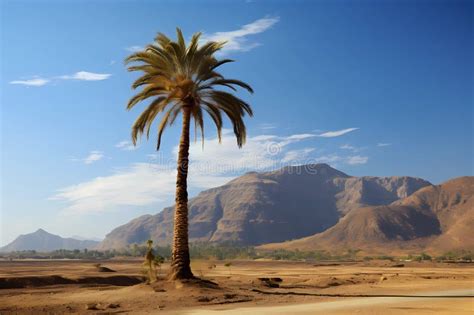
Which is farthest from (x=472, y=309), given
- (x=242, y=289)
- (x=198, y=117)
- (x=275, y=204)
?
(x=275, y=204)

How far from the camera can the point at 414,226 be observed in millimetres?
138250

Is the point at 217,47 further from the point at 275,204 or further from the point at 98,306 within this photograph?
the point at 275,204

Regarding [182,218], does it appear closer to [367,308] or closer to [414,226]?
[367,308]

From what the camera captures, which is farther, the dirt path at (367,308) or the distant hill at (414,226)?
the distant hill at (414,226)

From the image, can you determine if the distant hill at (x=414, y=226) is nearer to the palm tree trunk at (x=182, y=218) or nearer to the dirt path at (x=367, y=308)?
the palm tree trunk at (x=182, y=218)

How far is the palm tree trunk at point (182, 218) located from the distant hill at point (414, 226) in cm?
10634

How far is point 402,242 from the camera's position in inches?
5157

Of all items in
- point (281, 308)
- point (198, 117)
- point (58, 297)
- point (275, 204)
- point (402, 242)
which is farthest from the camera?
point (275, 204)

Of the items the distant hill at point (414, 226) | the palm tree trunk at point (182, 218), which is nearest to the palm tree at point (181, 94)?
the palm tree trunk at point (182, 218)

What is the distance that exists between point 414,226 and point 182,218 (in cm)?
12462

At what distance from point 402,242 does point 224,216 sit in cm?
8219

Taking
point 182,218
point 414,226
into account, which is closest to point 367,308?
point 182,218

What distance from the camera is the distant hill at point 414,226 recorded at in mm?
126875

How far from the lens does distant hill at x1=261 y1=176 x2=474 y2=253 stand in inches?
4995
